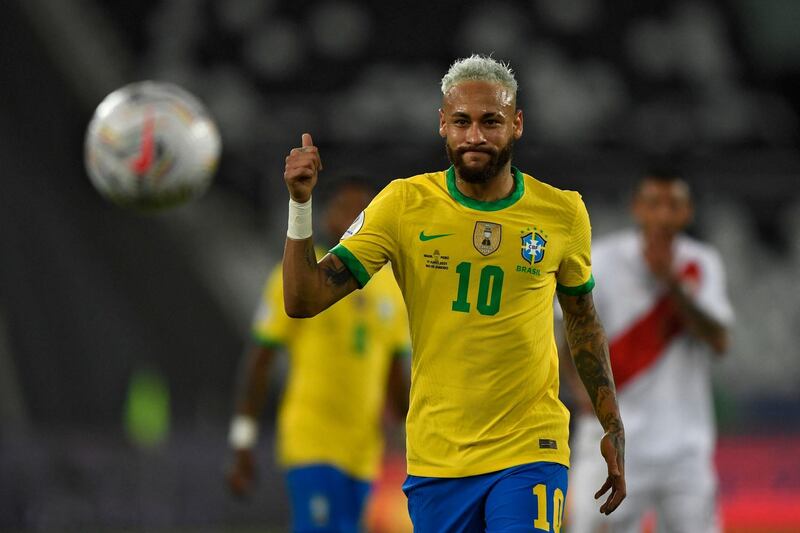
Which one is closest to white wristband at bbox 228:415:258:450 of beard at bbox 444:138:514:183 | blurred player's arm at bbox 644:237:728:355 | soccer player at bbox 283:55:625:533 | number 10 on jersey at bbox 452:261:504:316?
blurred player's arm at bbox 644:237:728:355

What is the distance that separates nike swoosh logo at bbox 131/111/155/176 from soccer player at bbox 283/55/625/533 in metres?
2.83

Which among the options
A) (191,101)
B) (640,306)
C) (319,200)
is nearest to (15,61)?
(319,200)

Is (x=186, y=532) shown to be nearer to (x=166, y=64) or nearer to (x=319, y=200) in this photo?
(x=319, y=200)

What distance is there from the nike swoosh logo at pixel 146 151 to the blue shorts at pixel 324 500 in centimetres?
174

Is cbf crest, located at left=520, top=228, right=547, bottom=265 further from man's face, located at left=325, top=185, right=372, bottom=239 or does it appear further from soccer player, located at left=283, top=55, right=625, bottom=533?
man's face, located at left=325, top=185, right=372, bottom=239

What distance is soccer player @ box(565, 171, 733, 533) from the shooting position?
746 cm

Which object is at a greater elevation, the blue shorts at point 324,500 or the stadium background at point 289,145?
the stadium background at point 289,145

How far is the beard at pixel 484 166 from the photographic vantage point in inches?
182

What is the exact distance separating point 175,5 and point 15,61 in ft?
6.38

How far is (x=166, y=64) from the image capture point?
17.1m

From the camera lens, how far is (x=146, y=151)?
734cm

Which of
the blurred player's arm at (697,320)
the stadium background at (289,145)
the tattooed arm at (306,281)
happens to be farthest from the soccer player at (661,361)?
the stadium background at (289,145)

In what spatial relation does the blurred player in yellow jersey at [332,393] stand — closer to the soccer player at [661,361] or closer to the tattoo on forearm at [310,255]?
the soccer player at [661,361]

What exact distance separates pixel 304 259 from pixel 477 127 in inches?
27.5
